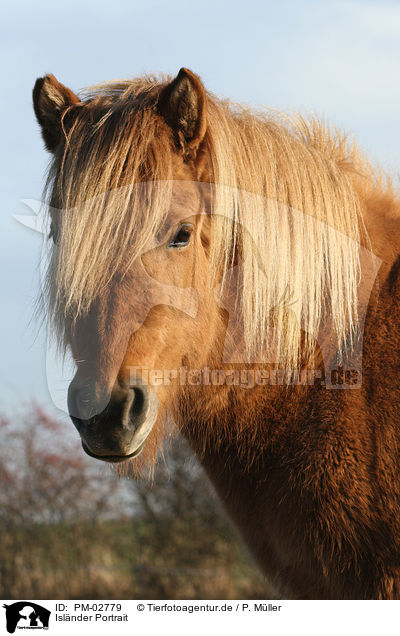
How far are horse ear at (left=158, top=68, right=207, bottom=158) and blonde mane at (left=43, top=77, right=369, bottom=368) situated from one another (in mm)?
59

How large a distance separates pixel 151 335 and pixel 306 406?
2.88ft

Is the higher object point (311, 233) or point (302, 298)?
point (311, 233)

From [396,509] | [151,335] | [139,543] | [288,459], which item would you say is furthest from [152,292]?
[139,543]

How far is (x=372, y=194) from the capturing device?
3.43 meters

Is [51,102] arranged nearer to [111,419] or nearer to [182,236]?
[182,236]

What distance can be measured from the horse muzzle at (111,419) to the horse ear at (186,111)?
1162 millimetres

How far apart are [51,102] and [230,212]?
1.10 m

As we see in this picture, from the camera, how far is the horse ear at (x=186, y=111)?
2791 millimetres

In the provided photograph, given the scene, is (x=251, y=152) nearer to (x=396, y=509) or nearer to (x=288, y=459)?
(x=288, y=459)

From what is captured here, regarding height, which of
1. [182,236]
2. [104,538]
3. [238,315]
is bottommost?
[104,538]

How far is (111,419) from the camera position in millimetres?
2486
